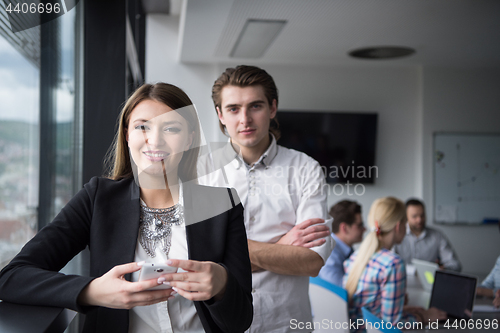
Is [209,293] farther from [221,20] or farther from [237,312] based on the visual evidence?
[221,20]

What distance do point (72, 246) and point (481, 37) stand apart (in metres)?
3.97

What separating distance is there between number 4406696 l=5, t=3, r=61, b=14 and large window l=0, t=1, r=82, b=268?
5 cm

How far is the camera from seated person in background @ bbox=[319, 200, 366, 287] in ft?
7.45

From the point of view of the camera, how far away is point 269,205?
1.41 metres

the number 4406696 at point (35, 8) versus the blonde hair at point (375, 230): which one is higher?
the number 4406696 at point (35, 8)

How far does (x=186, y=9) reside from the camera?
3.06 m

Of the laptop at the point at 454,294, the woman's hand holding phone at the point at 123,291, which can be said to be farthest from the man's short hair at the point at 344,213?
the woman's hand holding phone at the point at 123,291

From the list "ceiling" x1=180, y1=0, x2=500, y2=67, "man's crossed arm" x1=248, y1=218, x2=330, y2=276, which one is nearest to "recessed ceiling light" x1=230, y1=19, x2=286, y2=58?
"ceiling" x1=180, y1=0, x2=500, y2=67

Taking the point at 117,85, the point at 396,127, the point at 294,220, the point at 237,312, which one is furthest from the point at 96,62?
the point at 396,127

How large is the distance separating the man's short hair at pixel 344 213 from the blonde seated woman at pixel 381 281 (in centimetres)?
24

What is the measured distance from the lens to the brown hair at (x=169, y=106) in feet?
3.12

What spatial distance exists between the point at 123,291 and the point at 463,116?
493 cm

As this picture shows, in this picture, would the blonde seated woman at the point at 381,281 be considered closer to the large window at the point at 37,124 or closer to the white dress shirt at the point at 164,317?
the white dress shirt at the point at 164,317

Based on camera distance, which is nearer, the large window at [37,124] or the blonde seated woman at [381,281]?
the large window at [37,124]
